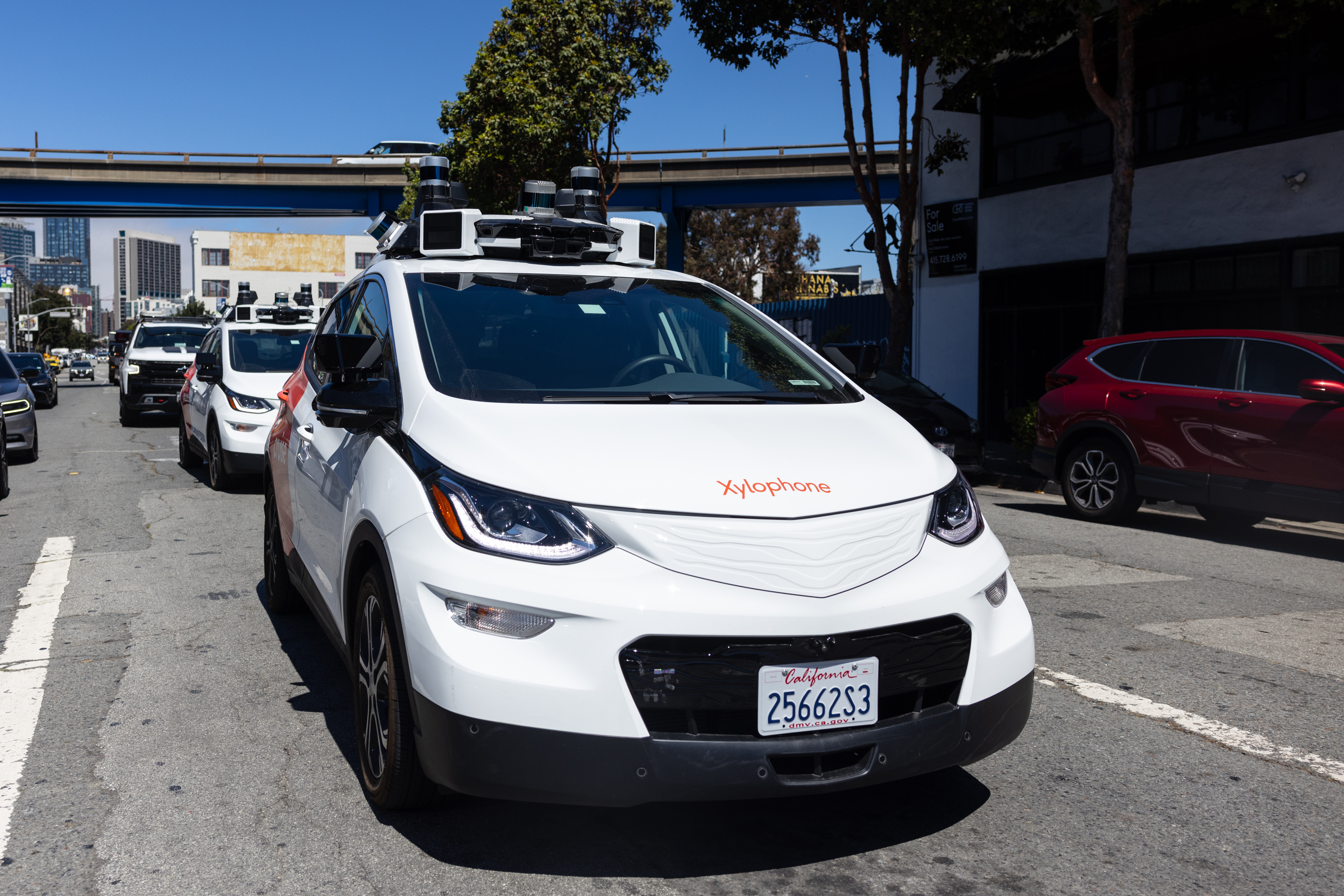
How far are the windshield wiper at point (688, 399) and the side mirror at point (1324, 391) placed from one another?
19.9 feet

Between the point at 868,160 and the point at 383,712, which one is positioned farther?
the point at 868,160

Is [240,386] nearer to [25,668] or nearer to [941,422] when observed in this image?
[25,668]

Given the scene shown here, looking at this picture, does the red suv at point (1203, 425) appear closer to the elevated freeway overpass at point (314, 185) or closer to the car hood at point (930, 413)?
the car hood at point (930, 413)

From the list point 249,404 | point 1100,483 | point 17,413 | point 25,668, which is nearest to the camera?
point 25,668

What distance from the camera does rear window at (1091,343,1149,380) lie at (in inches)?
395

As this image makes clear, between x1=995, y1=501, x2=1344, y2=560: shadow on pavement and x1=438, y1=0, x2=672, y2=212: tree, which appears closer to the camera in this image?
x1=995, y1=501, x2=1344, y2=560: shadow on pavement

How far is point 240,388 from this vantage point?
11195 mm

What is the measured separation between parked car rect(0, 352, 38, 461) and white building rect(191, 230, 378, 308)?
83.8 m

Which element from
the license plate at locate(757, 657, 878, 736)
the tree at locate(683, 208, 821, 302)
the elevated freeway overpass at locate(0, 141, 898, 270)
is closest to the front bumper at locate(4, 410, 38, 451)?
the license plate at locate(757, 657, 878, 736)

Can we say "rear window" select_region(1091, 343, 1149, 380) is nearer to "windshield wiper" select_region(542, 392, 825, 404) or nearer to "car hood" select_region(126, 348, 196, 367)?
"windshield wiper" select_region(542, 392, 825, 404)

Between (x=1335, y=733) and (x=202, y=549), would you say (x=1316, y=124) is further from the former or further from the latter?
(x=202, y=549)

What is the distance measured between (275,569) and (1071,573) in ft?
16.2

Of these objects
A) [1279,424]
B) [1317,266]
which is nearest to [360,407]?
[1279,424]

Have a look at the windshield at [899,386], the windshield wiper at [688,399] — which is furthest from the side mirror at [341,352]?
the windshield at [899,386]
